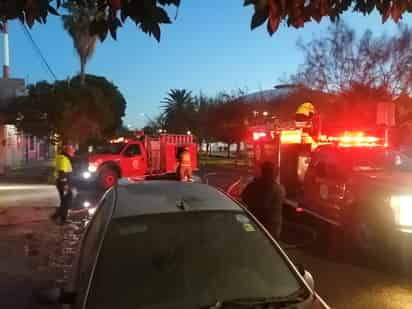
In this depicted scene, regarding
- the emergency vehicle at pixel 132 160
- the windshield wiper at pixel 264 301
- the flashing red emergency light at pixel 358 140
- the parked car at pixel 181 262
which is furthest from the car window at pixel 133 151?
the windshield wiper at pixel 264 301

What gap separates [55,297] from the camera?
359cm

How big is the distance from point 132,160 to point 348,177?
1637 centimetres

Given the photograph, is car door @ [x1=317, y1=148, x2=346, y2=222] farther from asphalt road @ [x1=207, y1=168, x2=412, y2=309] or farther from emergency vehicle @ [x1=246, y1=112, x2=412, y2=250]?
asphalt road @ [x1=207, y1=168, x2=412, y2=309]

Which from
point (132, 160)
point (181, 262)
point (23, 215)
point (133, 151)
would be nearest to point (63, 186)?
point (23, 215)

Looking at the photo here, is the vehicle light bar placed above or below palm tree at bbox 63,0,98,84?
below

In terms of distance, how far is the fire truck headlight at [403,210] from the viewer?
885cm

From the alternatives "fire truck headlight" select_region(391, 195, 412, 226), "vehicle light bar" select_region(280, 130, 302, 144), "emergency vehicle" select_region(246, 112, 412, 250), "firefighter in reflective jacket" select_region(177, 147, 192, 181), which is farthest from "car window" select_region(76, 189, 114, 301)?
"firefighter in reflective jacket" select_region(177, 147, 192, 181)

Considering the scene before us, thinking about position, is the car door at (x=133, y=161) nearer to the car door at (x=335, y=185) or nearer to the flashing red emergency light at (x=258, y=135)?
the flashing red emergency light at (x=258, y=135)

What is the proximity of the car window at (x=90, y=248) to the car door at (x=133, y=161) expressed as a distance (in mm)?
20797

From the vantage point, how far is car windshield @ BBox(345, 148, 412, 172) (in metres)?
10.7

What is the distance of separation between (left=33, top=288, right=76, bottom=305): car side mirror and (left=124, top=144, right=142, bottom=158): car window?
22.1 meters

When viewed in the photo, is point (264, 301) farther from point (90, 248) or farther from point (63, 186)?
point (63, 186)

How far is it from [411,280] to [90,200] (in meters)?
13.6

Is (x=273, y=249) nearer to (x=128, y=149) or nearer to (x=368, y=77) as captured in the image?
(x=128, y=149)
